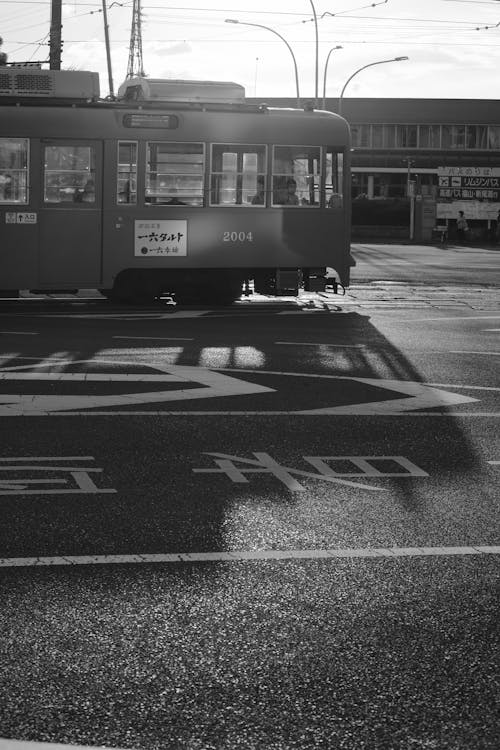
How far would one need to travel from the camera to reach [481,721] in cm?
422

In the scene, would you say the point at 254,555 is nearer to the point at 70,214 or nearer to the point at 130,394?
the point at 130,394

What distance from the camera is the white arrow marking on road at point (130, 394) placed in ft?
36.2

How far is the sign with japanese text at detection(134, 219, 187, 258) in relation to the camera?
22031 millimetres

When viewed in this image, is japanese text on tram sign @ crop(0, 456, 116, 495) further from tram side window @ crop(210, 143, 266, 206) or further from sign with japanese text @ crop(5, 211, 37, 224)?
tram side window @ crop(210, 143, 266, 206)

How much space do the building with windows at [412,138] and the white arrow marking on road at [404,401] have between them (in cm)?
9027

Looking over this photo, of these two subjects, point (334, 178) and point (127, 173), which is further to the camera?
point (334, 178)

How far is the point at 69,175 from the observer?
21.7 metres

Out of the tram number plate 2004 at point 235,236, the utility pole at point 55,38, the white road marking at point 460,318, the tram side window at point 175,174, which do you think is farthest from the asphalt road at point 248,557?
the utility pole at point 55,38

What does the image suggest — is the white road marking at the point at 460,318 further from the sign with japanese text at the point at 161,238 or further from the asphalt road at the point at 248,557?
the asphalt road at the point at 248,557

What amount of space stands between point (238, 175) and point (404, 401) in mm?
11520

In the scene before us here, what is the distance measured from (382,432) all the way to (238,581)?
4426mm

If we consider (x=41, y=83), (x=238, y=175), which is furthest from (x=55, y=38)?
(x=238, y=175)

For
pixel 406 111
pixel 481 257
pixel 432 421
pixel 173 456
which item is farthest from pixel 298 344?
pixel 406 111

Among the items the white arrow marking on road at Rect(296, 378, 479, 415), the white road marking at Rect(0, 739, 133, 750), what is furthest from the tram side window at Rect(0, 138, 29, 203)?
the white road marking at Rect(0, 739, 133, 750)
